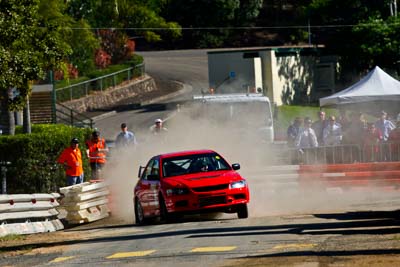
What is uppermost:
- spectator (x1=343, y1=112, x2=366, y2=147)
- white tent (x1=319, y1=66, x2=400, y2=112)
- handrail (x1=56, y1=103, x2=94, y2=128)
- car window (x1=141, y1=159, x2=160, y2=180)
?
white tent (x1=319, y1=66, x2=400, y2=112)

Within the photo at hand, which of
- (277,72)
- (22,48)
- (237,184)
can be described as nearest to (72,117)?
(277,72)

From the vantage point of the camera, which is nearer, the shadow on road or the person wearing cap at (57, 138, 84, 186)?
the shadow on road

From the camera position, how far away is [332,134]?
Answer: 2948 centimetres

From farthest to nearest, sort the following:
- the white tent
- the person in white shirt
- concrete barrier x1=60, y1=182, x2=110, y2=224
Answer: the white tent < the person in white shirt < concrete barrier x1=60, y1=182, x2=110, y2=224

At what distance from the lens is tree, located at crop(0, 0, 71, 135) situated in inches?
922

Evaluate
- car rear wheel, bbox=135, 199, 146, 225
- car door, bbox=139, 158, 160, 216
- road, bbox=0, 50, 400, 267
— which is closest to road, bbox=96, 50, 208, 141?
road, bbox=0, 50, 400, 267

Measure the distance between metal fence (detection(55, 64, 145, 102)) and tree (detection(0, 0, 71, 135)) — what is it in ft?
84.9

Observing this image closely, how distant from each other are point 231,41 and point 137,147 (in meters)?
48.9

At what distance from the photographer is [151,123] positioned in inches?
1905

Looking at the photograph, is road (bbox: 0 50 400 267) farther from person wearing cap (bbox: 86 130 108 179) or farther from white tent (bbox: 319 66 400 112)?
white tent (bbox: 319 66 400 112)

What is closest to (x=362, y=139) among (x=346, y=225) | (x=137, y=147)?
(x=137, y=147)

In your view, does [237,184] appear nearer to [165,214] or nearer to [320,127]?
[165,214]

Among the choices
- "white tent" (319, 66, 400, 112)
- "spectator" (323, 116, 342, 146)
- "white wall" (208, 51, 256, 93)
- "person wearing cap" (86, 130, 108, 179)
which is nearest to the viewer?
"person wearing cap" (86, 130, 108, 179)

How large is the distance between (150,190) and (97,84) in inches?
1413
